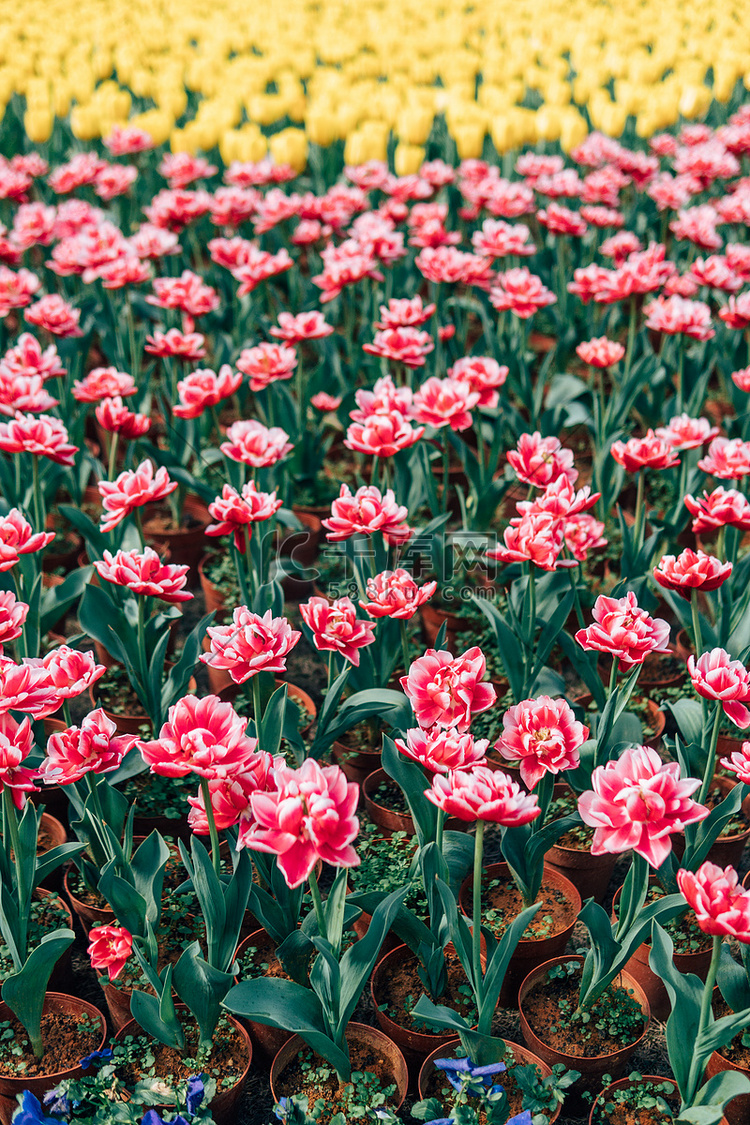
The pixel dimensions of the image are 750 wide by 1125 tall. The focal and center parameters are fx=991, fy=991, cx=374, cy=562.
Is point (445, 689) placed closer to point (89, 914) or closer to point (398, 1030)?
point (398, 1030)

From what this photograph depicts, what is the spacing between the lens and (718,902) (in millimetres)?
1471

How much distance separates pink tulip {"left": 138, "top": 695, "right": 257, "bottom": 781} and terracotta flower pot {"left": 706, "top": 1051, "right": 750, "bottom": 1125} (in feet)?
3.44

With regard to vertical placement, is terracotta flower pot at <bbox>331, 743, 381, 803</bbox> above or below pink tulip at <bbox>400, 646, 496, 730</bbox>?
below

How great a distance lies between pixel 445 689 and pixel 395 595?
428 mm

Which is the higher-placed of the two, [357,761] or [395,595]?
[395,595]

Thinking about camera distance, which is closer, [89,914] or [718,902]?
[718,902]

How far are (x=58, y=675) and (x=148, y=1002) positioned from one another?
63 cm

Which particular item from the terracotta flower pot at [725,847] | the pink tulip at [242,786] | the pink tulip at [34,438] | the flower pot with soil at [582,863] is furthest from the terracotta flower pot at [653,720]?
the pink tulip at [34,438]

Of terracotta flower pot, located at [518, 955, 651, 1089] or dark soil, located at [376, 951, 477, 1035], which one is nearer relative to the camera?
terracotta flower pot, located at [518, 955, 651, 1089]

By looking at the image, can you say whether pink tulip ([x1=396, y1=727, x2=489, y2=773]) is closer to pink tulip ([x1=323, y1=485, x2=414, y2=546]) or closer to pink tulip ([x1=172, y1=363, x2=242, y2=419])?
pink tulip ([x1=323, y1=485, x2=414, y2=546])

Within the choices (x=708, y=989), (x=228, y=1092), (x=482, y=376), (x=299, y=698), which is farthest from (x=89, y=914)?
(x=482, y=376)

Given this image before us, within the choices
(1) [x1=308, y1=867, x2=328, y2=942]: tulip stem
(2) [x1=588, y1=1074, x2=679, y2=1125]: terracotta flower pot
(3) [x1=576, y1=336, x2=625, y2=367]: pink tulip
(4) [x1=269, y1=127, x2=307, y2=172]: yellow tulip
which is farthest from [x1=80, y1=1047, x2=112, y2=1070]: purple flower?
(4) [x1=269, y1=127, x2=307, y2=172]: yellow tulip

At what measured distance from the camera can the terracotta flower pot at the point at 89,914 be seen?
7.27 feet

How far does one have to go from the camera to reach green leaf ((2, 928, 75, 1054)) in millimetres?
1810
